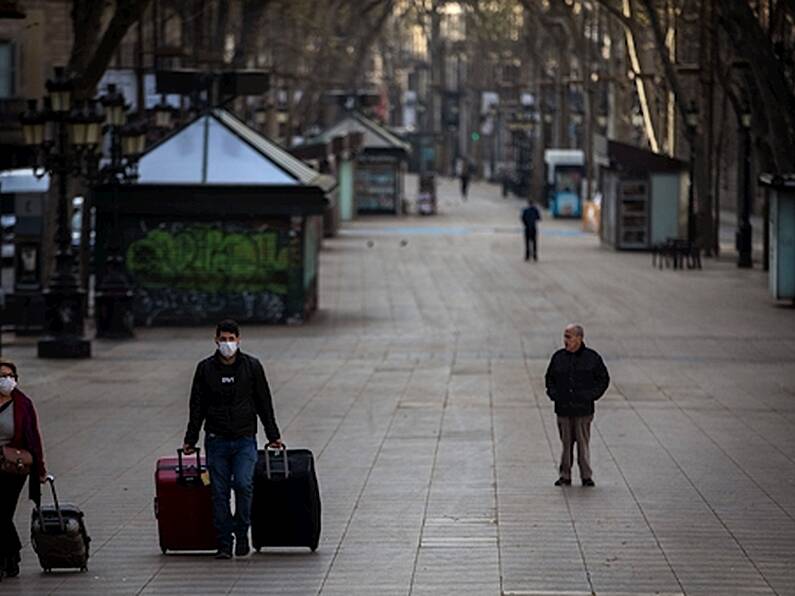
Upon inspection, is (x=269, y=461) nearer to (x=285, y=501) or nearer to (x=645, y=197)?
(x=285, y=501)

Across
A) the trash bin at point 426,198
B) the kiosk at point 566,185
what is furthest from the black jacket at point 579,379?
the trash bin at point 426,198

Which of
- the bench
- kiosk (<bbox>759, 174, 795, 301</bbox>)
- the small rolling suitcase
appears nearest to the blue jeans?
the small rolling suitcase

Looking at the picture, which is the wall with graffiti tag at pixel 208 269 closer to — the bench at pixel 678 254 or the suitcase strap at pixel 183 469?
the bench at pixel 678 254

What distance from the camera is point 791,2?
111 ft

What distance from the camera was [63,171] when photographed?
30.4 metres

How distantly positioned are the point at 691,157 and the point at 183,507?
4036 centimetres

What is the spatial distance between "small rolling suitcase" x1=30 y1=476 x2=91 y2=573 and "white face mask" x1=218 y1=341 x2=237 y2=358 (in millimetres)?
1352

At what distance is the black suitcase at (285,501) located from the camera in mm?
13805

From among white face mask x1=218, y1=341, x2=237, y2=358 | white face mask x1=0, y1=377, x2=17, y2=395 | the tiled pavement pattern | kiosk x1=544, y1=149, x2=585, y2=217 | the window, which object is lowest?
the tiled pavement pattern

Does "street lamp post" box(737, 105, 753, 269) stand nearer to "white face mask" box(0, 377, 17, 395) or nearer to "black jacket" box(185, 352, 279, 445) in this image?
"black jacket" box(185, 352, 279, 445)

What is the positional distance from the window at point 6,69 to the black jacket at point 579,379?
3928cm

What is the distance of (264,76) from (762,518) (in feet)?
78.0

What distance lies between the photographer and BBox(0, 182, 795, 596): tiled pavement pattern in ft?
44.3

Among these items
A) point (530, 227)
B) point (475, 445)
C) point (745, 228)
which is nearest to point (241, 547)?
point (475, 445)
